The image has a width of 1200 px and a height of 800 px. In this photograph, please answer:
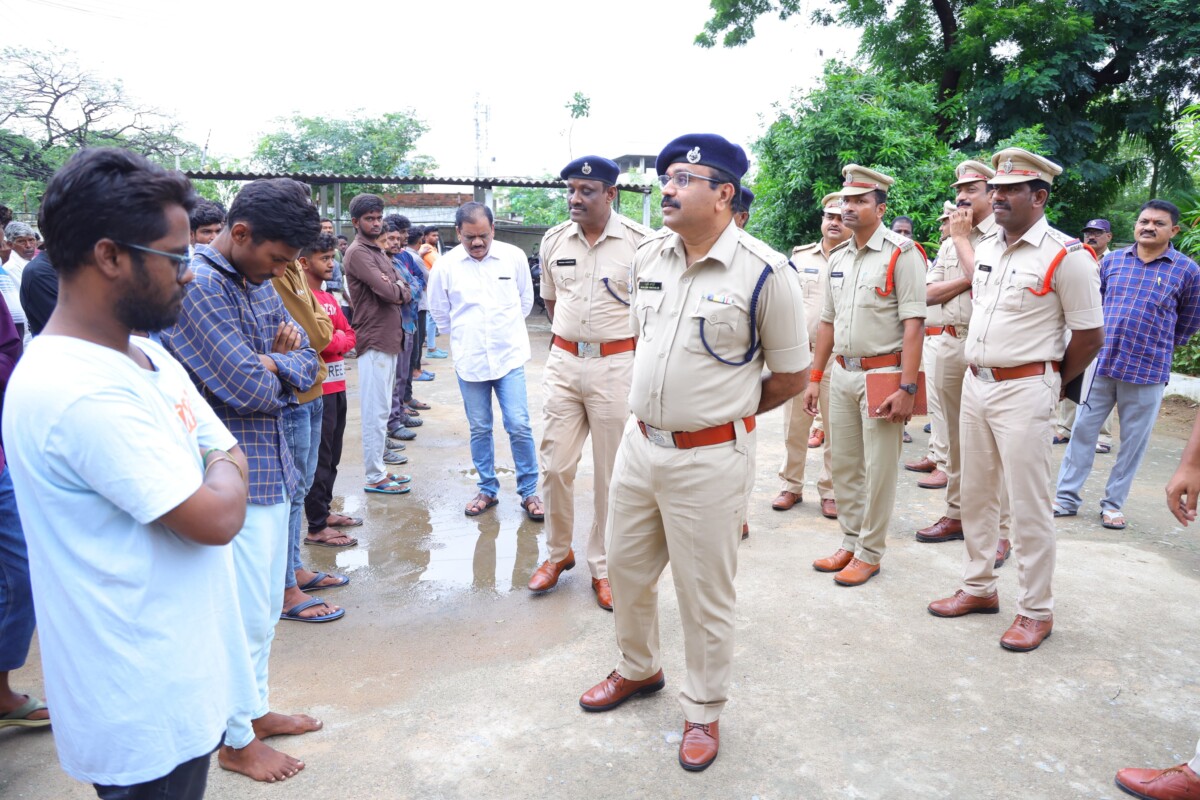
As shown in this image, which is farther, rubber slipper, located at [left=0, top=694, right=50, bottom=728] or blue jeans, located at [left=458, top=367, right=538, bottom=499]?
blue jeans, located at [left=458, top=367, right=538, bottom=499]

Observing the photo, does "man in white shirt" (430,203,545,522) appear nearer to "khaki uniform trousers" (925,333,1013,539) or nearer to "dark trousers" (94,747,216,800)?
"khaki uniform trousers" (925,333,1013,539)

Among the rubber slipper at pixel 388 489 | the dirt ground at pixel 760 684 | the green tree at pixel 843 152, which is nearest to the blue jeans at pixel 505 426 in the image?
the dirt ground at pixel 760 684

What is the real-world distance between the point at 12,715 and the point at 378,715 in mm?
1315

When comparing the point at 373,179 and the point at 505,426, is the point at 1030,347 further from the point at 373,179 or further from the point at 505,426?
the point at 373,179

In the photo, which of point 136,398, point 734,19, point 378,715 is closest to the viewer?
point 136,398

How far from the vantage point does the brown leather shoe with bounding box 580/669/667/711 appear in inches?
124

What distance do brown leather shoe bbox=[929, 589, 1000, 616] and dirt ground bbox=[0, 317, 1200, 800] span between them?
62 millimetres

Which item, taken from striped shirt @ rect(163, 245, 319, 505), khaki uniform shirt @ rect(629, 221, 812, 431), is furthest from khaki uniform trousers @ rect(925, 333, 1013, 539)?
striped shirt @ rect(163, 245, 319, 505)

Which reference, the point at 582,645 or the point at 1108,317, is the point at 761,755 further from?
the point at 1108,317

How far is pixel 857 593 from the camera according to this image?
Result: 4.27 meters

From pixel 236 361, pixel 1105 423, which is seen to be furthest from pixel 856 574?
pixel 1105 423

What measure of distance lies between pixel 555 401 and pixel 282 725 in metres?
2.00

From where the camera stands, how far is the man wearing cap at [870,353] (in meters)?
4.28

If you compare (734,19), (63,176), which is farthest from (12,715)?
(734,19)
